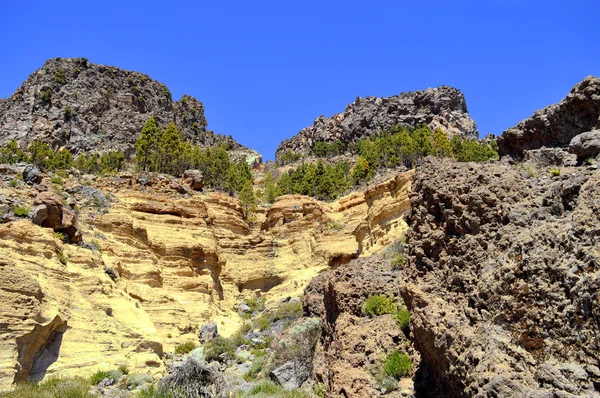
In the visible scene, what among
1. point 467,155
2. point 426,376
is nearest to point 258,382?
point 426,376

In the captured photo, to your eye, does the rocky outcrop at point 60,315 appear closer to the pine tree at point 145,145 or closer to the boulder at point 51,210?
the boulder at point 51,210

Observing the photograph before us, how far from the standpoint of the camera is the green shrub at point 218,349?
23.5 metres

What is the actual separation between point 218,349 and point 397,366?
16063 millimetres

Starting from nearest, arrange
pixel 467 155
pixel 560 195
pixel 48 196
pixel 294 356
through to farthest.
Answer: pixel 560 195 < pixel 294 356 < pixel 48 196 < pixel 467 155

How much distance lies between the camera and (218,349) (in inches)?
954

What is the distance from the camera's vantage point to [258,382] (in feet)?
53.8

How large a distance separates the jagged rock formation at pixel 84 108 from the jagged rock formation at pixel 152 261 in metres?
54.8

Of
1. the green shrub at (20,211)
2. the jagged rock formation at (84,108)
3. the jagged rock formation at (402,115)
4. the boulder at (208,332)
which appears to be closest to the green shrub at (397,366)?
the boulder at (208,332)

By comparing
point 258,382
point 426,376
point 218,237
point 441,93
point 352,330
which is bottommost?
point 258,382

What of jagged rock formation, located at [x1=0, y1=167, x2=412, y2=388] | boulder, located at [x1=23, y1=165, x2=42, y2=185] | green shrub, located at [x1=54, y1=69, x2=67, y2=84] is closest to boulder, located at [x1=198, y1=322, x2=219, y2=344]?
jagged rock formation, located at [x1=0, y1=167, x2=412, y2=388]

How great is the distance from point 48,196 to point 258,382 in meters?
18.0

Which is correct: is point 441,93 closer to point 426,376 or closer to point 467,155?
point 467,155

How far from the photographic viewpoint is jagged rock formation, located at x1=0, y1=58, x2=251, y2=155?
9619 centimetres

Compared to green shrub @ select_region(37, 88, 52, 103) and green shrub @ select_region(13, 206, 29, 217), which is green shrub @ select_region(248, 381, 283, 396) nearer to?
green shrub @ select_region(13, 206, 29, 217)
